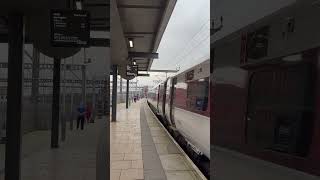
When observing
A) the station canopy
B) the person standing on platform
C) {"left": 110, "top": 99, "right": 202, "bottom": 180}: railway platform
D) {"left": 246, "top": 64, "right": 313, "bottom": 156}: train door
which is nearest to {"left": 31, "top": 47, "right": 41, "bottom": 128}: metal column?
the person standing on platform

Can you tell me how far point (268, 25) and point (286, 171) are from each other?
74cm

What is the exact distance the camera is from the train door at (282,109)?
1.84 meters

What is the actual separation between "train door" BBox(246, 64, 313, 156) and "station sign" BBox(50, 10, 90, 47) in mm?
3396

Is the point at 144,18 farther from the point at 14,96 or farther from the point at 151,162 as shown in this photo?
the point at 14,96

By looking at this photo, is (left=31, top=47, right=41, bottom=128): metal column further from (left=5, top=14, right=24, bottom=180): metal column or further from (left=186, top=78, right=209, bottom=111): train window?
(left=186, top=78, right=209, bottom=111): train window

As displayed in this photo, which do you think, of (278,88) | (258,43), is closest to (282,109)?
(278,88)

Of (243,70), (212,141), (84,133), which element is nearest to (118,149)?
(84,133)

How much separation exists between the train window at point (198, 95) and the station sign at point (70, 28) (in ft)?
11.9

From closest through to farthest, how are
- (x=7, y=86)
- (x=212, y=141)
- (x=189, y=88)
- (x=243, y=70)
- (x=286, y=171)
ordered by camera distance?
1. (x=286, y=171)
2. (x=243, y=70)
3. (x=212, y=141)
4. (x=7, y=86)
5. (x=189, y=88)

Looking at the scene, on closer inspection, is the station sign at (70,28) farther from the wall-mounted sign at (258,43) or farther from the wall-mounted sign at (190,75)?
the wall-mounted sign at (190,75)

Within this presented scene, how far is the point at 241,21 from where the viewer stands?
2564mm

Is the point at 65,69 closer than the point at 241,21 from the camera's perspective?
No

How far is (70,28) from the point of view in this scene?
5.37 m

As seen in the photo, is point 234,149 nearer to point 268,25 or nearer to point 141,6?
Answer: point 268,25
